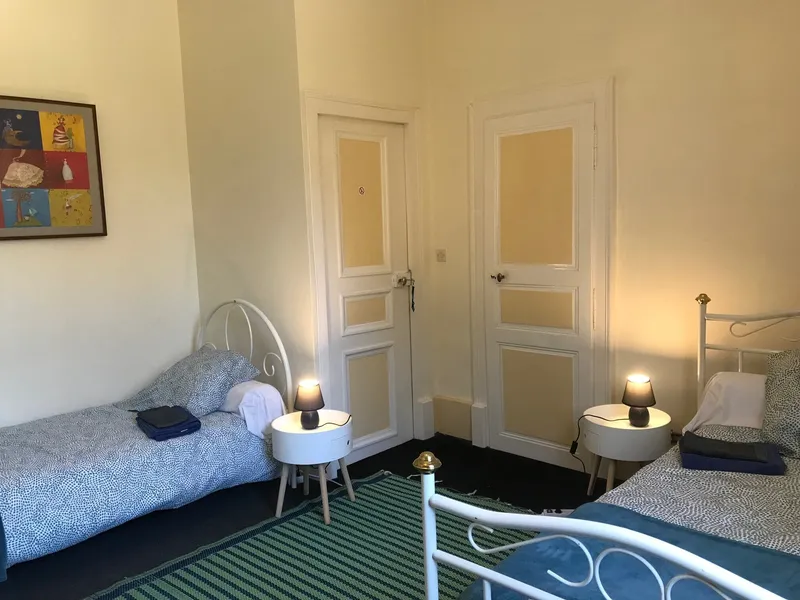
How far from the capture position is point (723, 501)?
209 centimetres

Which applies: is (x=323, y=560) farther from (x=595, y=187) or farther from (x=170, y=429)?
(x=595, y=187)

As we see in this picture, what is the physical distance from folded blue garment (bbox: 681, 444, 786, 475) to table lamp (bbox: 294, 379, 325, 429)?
1576 millimetres

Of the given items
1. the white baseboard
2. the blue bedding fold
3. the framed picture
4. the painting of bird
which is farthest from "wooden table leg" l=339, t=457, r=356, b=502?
the painting of bird

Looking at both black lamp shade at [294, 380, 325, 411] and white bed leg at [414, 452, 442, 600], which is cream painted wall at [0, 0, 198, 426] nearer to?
black lamp shade at [294, 380, 325, 411]

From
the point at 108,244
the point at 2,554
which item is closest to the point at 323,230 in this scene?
the point at 108,244

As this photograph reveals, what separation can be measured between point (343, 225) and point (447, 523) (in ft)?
5.43

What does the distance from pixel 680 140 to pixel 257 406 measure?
94.9 inches

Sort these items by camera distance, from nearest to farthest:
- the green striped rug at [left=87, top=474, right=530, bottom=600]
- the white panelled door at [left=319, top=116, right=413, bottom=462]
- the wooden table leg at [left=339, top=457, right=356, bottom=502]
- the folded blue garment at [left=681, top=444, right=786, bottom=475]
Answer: the folded blue garment at [left=681, top=444, right=786, bottom=475] < the green striped rug at [left=87, top=474, right=530, bottom=600] < the wooden table leg at [left=339, top=457, right=356, bottom=502] < the white panelled door at [left=319, top=116, right=413, bottom=462]

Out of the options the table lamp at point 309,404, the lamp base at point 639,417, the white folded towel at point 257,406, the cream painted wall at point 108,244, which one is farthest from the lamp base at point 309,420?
the lamp base at point 639,417

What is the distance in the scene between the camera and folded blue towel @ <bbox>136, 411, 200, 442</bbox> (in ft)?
10.2

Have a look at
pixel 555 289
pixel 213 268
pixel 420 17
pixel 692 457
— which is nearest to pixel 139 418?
pixel 213 268

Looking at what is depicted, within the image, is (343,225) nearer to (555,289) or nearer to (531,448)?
(555,289)

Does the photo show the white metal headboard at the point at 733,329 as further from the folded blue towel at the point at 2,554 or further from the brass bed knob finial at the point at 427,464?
the folded blue towel at the point at 2,554

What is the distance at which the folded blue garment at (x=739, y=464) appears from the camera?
2.28m
